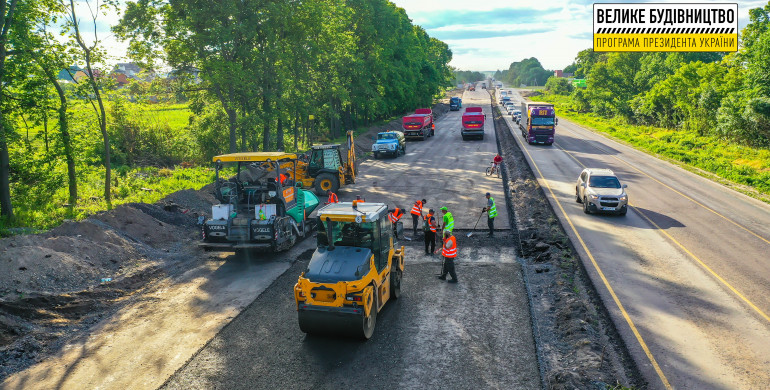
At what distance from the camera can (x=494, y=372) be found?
8.89 m

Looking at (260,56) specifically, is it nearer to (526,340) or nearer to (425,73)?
(526,340)

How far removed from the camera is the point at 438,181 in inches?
1136

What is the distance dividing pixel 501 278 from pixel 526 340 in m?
3.81

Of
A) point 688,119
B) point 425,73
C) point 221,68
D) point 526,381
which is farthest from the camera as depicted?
point 425,73

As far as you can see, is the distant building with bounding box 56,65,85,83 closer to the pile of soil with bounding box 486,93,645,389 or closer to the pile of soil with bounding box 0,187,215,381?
the pile of soil with bounding box 0,187,215,381

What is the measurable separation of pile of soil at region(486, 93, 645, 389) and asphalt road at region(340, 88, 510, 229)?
2392 mm

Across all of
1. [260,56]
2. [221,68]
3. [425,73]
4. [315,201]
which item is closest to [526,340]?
[315,201]

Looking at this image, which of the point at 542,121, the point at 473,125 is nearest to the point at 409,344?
the point at 542,121

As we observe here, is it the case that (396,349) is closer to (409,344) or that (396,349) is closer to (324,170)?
(409,344)

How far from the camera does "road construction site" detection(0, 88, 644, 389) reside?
29.2ft

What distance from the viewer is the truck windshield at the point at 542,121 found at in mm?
44781

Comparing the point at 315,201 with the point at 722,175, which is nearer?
the point at 315,201

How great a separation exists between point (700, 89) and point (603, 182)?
122ft

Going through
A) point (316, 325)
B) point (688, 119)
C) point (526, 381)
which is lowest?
point (526, 381)
